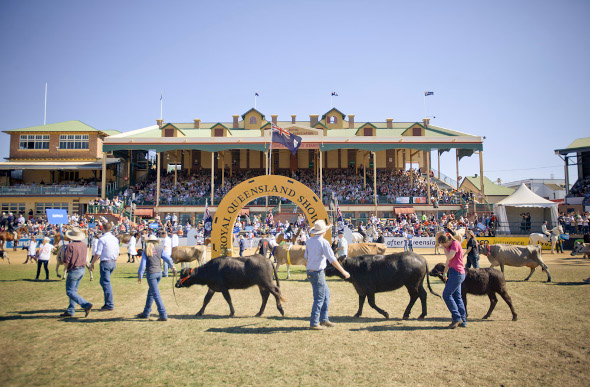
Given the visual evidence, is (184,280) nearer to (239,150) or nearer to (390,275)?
(390,275)

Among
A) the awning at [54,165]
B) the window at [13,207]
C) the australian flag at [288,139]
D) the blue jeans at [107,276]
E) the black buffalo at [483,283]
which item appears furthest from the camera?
the awning at [54,165]

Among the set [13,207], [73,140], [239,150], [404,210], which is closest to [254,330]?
[404,210]

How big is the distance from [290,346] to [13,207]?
45213mm

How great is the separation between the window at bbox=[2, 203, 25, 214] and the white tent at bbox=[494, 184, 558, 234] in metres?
46.0

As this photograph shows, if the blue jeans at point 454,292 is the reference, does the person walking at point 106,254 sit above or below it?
above

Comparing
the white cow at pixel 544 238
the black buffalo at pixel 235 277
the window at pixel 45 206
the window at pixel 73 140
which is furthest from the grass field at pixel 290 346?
the window at pixel 73 140

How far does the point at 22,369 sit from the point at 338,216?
23.5 metres

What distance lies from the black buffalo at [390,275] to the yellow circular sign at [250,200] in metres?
5.26

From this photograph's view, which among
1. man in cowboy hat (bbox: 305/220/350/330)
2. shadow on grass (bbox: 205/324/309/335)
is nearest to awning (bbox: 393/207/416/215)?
man in cowboy hat (bbox: 305/220/350/330)

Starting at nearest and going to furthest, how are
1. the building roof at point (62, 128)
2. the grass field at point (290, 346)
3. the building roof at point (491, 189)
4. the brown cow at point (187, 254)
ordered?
the grass field at point (290, 346) → the brown cow at point (187, 254) → the building roof at point (62, 128) → the building roof at point (491, 189)

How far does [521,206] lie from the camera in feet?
103

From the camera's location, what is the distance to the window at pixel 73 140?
4506cm

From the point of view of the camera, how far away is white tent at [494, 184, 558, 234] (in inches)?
1204

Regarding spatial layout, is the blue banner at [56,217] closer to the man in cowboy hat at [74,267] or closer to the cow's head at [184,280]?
the man in cowboy hat at [74,267]
